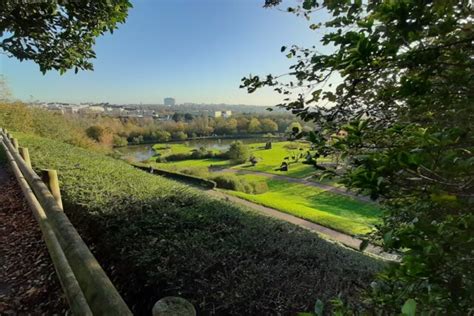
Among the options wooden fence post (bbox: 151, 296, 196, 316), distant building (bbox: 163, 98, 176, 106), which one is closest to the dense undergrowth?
wooden fence post (bbox: 151, 296, 196, 316)

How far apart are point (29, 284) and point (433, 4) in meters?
3.78

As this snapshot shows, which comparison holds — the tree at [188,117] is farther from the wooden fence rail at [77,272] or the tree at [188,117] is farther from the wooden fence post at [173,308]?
the wooden fence post at [173,308]

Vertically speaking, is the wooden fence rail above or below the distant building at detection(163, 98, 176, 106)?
below

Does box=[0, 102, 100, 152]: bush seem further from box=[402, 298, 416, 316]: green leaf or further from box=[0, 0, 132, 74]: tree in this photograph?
box=[402, 298, 416, 316]: green leaf

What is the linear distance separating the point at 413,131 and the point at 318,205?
84.8 feet

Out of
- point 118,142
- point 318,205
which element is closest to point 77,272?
point 318,205

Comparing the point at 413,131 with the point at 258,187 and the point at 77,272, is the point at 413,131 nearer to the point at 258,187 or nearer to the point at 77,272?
the point at 77,272

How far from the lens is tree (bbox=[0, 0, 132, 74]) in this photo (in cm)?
235

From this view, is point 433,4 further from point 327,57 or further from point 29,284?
point 29,284

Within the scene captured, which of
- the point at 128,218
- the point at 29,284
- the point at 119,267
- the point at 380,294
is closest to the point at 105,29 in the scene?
the point at 128,218

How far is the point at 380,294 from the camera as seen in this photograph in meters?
1.21

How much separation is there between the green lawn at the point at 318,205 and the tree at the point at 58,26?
47.9ft

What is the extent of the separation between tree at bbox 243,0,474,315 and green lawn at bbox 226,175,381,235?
14.9 m

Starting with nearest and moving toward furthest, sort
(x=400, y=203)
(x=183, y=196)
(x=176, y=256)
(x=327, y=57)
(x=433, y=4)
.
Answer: (x=433, y=4)
(x=327, y=57)
(x=400, y=203)
(x=176, y=256)
(x=183, y=196)
